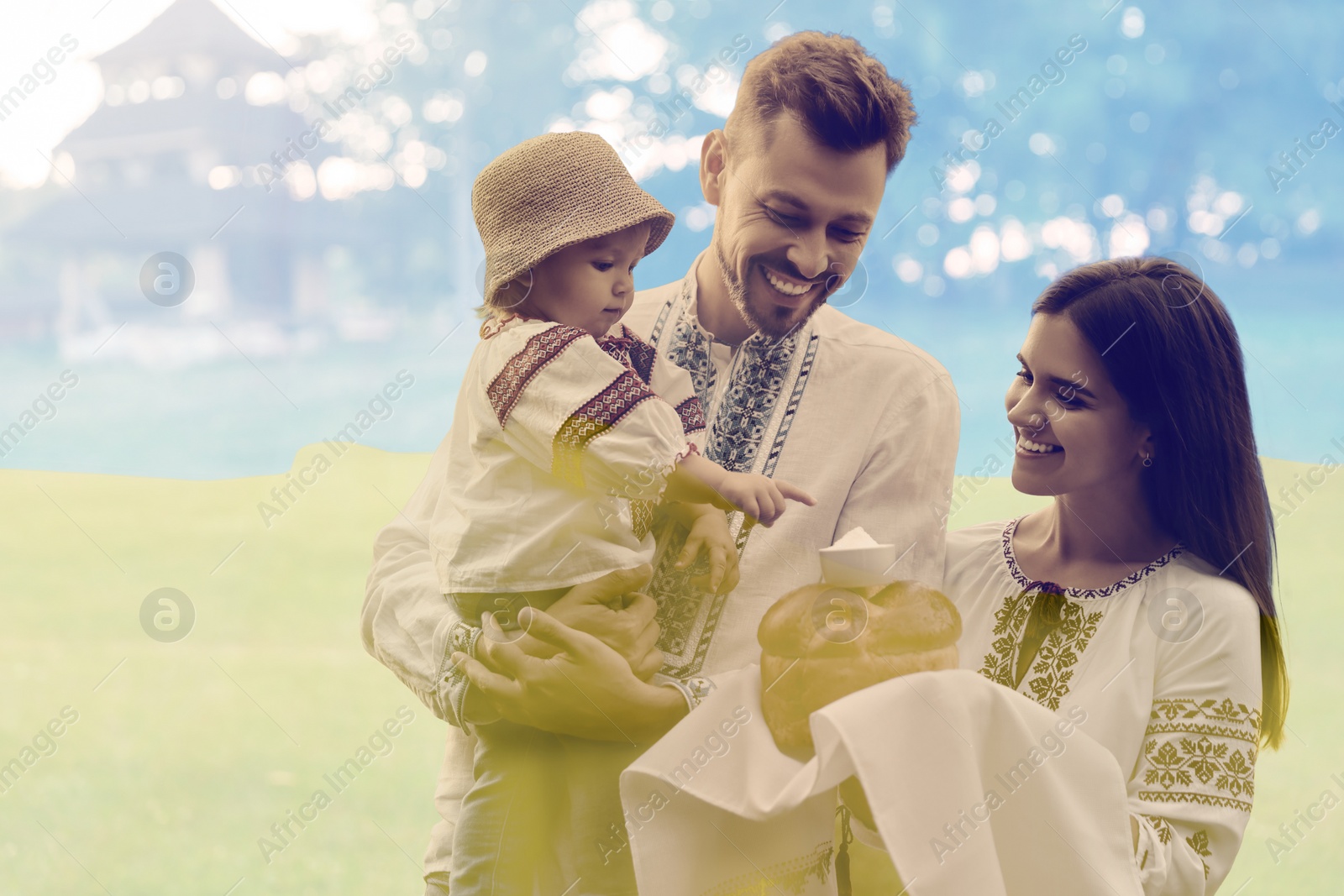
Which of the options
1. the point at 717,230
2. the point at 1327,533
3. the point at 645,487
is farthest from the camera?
the point at 1327,533

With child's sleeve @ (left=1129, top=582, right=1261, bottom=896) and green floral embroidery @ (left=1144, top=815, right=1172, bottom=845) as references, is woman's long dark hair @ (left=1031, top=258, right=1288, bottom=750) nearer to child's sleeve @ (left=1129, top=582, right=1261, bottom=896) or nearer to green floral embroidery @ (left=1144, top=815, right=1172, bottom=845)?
child's sleeve @ (left=1129, top=582, right=1261, bottom=896)

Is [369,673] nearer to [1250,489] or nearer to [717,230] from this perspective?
[717,230]

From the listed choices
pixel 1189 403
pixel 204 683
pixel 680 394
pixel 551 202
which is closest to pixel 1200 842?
pixel 1189 403

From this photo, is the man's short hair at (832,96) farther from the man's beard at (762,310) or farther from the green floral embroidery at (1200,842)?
the green floral embroidery at (1200,842)

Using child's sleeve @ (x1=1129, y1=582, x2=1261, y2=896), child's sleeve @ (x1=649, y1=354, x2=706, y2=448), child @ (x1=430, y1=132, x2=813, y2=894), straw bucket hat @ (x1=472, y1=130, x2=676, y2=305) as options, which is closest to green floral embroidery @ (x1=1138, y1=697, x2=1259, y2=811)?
child's sleeve @ (x1=1129, y1=582, x2=1261, y2=896)

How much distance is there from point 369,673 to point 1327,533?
3.06 meters

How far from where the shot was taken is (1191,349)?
180 cm

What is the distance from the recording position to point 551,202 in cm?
172

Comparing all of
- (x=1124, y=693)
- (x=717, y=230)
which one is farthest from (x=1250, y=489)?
(x=717, y=230)

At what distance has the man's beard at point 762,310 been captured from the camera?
1924 millimetres

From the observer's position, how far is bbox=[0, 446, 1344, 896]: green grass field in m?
3.33

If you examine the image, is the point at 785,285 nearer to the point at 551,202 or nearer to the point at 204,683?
the point at 551,202

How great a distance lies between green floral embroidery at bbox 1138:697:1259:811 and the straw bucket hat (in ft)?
3.79

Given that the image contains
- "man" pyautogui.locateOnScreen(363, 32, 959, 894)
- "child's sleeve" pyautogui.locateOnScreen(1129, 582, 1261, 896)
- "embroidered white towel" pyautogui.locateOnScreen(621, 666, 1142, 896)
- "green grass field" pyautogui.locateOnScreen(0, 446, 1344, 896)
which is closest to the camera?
"embroidered white towel" pyautogui.locateOnScreen(621, 666, 1142, 896)
